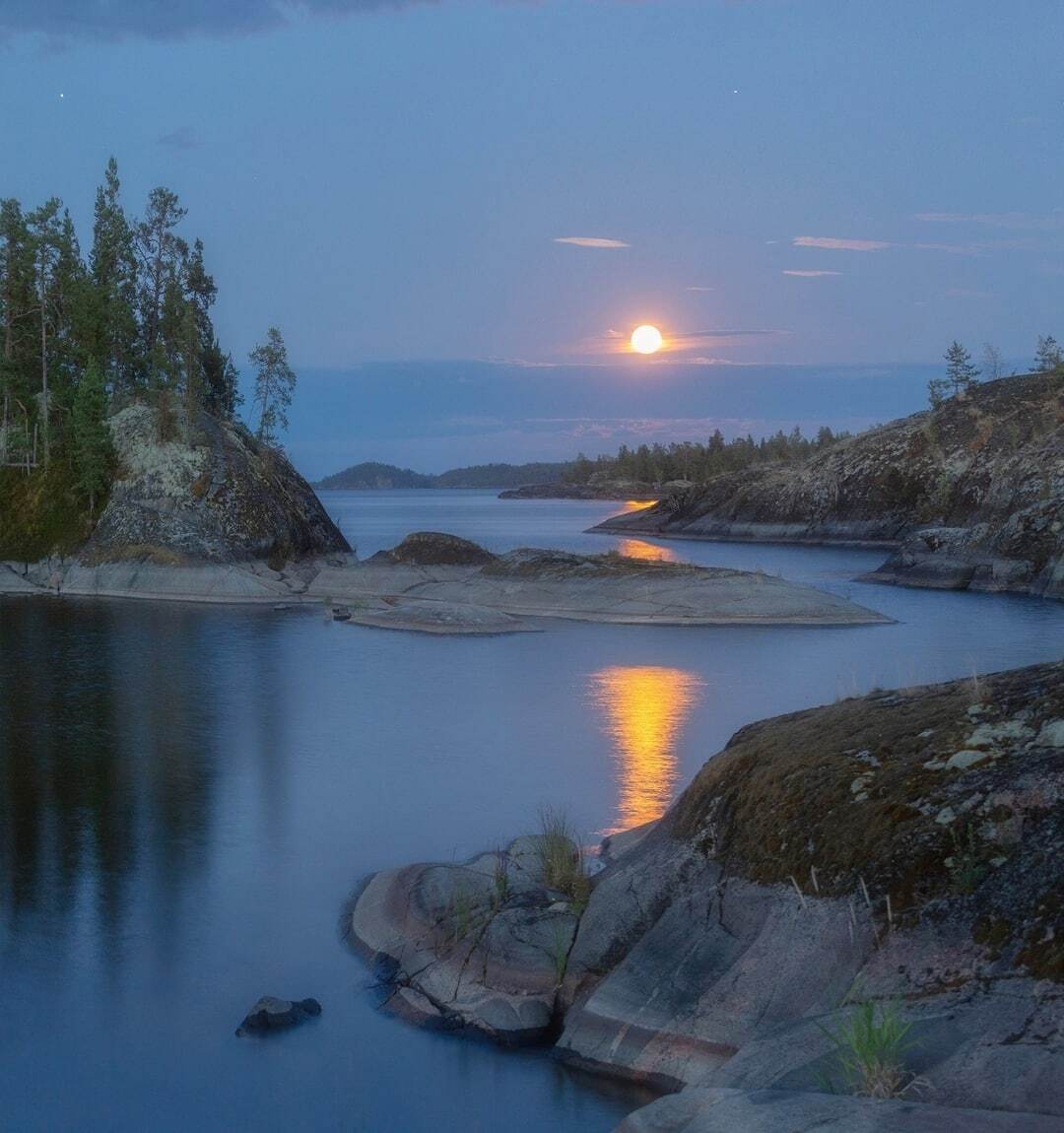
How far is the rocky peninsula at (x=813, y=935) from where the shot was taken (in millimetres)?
8977

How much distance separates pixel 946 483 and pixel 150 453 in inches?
2690

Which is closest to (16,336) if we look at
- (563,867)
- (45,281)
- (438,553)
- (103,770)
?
(45,281)

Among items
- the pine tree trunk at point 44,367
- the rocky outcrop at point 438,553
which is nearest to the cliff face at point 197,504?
the pine tree trunk at point 44,367

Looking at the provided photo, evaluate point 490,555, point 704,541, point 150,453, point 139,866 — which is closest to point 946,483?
point 704,541

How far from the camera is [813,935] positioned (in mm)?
11258

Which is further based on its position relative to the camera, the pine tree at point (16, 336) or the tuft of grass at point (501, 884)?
the pine tree at point (16, 336)

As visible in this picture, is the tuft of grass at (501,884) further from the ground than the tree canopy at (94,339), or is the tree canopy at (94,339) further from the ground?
the tree canopy at (94,339)

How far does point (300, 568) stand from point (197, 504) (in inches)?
251

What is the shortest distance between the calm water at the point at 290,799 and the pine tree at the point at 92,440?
14.7 metres

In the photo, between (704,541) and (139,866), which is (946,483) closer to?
(704,541)

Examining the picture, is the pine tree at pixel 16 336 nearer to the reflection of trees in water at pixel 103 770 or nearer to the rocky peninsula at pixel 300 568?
the rocky peninsula at pixel 300 568

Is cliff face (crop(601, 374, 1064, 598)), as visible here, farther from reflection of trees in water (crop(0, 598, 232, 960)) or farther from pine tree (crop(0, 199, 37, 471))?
pine tree (crop(0, 199, 37, 471))

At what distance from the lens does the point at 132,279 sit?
282 ft

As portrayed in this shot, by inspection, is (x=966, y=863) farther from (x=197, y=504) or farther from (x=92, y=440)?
(x=92, y=440)
